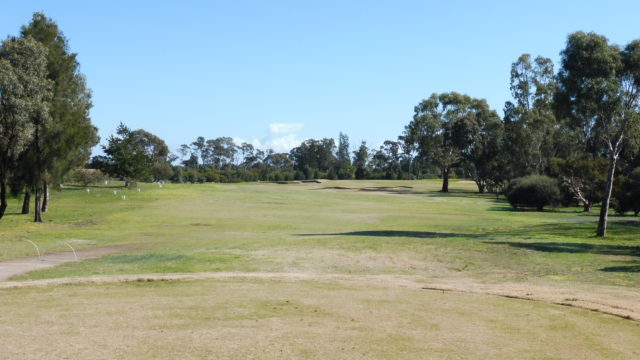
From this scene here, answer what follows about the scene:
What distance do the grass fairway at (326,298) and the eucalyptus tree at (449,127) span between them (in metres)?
76.4

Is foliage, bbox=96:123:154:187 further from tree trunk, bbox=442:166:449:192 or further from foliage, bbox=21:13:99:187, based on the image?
tree trunk, bbox=442:166:449:192

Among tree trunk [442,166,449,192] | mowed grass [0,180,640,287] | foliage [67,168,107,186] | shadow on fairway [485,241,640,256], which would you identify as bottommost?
mowed grass [0,180,640,287]

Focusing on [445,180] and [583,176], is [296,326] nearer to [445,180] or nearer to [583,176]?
[583,176]

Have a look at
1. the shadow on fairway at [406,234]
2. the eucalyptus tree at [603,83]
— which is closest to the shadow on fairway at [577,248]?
the shadow on fairway at [406,234]

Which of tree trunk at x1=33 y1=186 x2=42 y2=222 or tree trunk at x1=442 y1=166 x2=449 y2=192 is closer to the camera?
tree trunk at x1=33 y1=186 x2=42 y2=222

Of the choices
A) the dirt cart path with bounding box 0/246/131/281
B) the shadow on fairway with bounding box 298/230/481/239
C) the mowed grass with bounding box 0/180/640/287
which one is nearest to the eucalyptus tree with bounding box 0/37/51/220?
the mowed grass with bounding box 0/180/640/287

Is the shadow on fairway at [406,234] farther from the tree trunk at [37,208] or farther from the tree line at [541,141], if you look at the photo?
the tree trunk at [37,208]

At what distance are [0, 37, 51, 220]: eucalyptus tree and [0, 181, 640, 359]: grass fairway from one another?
8.81 m

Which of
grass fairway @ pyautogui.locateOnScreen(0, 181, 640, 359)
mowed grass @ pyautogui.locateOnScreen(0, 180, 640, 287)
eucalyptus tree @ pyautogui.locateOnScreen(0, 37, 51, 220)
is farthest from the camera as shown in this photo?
eucalyptus tree @ pyautogui.locateOnScreen(0, 37, 51, 220)

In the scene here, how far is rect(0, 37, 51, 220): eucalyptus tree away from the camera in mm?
35281

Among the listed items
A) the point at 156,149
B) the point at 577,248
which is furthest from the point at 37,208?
the point at 156,149

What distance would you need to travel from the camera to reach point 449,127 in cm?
10969

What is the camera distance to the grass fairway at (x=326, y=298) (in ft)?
26.8

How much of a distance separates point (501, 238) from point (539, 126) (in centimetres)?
6233
